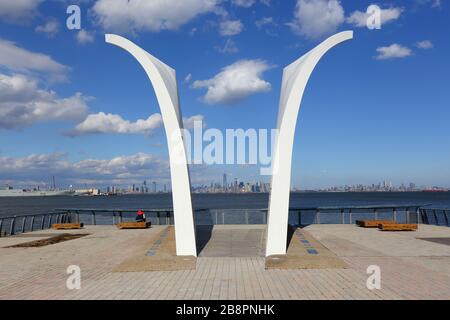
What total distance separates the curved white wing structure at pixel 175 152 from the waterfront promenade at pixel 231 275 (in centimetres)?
76

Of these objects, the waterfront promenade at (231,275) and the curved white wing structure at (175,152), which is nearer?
the waterfront promenade at (231,275)

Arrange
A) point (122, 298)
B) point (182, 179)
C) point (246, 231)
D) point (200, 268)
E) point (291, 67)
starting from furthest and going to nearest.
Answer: point (246, 231)
point (291, 67)
point (182, 179)
point (200, 268)
point (122, 298)

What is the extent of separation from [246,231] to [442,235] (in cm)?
764

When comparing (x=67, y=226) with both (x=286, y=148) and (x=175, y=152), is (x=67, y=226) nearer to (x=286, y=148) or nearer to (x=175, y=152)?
(x=175, y=152)

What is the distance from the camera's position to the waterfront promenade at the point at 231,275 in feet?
→ 25.9

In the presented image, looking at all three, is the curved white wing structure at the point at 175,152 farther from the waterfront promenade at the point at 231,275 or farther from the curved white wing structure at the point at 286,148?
the curved white wing structure at the point at 286,148

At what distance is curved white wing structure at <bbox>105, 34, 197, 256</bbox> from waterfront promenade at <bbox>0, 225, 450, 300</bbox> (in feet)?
2.48

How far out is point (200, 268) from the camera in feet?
34.1

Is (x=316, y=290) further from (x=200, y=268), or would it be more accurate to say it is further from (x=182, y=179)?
(x=182, y=179)

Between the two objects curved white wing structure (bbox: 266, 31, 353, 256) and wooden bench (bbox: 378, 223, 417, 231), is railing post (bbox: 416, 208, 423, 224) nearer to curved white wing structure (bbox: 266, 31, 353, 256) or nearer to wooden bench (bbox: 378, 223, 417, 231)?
wooden bench (bbox: 378, 223, 417, 231)

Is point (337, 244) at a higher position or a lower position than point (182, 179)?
lower

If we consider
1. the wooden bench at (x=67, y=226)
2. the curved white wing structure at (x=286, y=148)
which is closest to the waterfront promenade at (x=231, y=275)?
the curved white wing structure at (x=286, y=148)

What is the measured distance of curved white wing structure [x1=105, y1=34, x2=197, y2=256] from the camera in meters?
11.8
